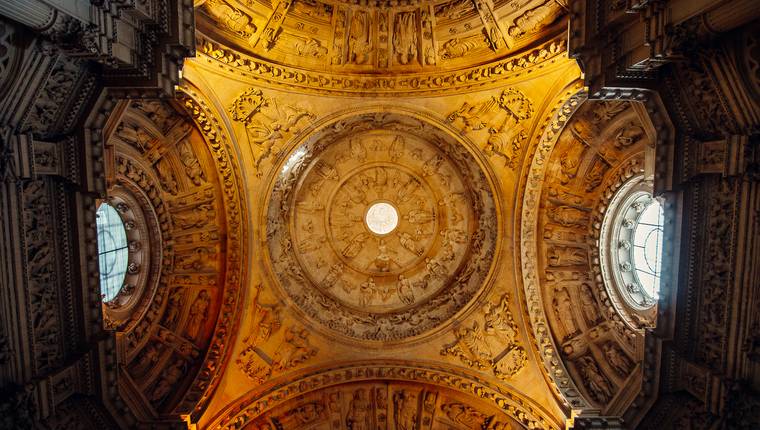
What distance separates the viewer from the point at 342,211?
16.5 metres

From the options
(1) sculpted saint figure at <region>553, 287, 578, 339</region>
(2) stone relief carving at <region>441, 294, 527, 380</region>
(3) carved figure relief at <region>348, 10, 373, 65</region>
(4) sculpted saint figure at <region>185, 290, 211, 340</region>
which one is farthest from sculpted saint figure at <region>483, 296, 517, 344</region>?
(4) sculpted saint figure at <region>185, 290, 211, 340</region>

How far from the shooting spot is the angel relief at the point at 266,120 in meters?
13.8

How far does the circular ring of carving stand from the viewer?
50.4 ft

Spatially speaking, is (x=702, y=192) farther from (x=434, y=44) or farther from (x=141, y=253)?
(x=141, y=253)

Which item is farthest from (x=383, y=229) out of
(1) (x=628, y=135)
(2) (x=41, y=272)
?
(2) (x=41, y=272)

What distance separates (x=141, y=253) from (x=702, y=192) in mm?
13326

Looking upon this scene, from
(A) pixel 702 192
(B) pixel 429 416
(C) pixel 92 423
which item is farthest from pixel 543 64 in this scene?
(C) pixel 92 423

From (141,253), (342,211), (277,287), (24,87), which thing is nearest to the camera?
(24,87)

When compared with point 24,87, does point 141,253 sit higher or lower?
lower

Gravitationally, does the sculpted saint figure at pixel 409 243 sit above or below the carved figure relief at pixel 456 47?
below

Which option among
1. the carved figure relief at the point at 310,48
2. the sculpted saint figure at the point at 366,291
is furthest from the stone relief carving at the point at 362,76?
the sculpted saint figure at the point at 366,291

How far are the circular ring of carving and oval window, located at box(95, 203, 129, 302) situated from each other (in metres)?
3.93

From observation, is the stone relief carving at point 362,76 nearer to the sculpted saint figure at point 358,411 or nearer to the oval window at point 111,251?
the oval window at point 111,251

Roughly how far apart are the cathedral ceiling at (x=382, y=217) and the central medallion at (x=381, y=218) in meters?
0.05
